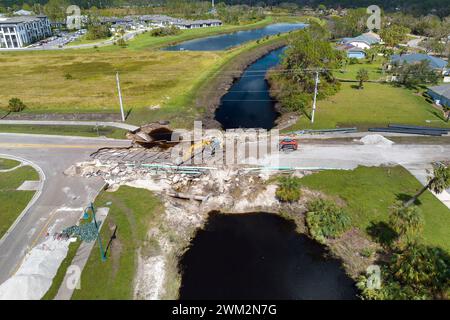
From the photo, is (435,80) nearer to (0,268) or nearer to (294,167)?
(294,167)

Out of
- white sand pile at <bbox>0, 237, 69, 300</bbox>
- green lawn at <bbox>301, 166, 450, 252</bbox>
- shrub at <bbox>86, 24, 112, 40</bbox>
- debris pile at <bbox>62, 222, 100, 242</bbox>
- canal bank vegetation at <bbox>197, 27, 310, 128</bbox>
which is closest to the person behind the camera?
white sand pile at <bbox>0, 237, 69, 300</bbox>

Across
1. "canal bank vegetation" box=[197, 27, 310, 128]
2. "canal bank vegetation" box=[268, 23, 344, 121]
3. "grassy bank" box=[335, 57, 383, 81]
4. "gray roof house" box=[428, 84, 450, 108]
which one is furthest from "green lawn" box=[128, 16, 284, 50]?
"gray roof house" box=[428, 84, 450, 108]

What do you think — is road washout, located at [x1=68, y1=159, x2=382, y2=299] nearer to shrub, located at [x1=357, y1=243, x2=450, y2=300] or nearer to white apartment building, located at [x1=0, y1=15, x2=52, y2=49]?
shrub, located at [x1=357, y1=243, x2=450, y2=300]

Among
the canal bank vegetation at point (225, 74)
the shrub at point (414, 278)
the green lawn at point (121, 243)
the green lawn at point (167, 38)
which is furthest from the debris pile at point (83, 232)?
the green lawn at point (167, 38)

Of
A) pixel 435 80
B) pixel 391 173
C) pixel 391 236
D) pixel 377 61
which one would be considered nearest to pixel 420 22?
pixel 377 61

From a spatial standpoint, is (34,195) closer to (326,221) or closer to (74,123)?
(74,123)

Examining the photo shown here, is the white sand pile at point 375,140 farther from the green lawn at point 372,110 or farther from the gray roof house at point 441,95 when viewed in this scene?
the gray roof house at point 441,95
